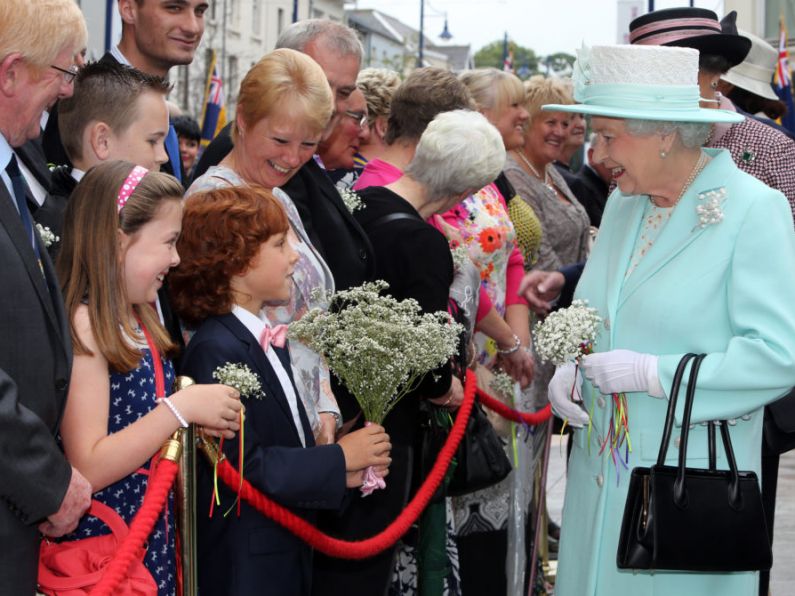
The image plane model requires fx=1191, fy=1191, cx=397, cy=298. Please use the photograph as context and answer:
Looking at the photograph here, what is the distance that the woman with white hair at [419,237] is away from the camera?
4812 mm

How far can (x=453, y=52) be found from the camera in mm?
117688

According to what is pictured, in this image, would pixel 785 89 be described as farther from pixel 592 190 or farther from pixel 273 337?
pixel 273 337

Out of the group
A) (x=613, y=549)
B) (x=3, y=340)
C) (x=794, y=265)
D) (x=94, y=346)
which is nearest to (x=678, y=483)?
(x=613, y=549)

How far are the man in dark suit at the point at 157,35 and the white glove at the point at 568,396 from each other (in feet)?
6.47

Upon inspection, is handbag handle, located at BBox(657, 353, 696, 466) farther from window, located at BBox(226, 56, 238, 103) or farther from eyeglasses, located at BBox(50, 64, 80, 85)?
window, located at BBox(226, 56, 238, 103)

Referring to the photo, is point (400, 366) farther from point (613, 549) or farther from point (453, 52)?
point (453, 52)

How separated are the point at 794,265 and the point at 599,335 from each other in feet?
2.31

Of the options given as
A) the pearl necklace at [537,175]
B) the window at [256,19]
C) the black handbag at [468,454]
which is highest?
the pearl necklace at [537,175]

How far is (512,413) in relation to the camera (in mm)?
6156

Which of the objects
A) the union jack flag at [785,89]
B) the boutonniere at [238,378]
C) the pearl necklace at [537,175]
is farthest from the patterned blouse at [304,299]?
the union jack flag at [785,89]

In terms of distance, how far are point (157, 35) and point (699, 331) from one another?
286 cm

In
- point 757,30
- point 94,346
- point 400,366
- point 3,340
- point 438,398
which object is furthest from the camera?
point 757,30

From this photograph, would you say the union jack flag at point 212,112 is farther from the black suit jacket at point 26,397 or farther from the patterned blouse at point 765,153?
the black suit jacket at point 26,397

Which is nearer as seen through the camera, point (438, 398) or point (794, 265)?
point (794, 265)
